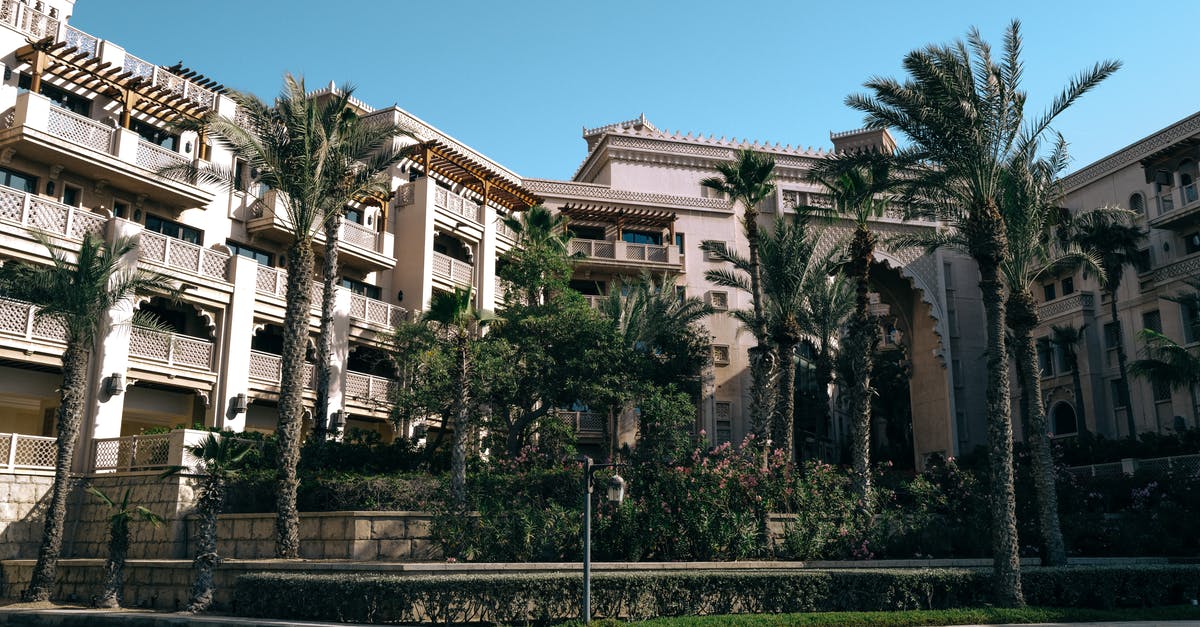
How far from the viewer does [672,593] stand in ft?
54.5

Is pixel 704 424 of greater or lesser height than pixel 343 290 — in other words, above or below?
below

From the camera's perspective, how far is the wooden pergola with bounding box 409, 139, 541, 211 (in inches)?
1400

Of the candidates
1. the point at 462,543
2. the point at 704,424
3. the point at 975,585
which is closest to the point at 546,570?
the point at 462,543

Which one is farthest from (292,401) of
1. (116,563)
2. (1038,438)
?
(1038,438)

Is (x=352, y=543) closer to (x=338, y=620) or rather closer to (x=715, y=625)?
(x=338, y=620)

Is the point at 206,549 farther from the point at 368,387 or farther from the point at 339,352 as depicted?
the point at 368,387

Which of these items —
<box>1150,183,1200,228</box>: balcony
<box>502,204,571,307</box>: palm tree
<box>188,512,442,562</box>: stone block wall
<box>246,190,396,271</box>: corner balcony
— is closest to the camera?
<box>188,512,442,562</box>: stone block wall

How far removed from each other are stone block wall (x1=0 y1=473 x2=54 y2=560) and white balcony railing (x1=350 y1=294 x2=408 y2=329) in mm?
10805

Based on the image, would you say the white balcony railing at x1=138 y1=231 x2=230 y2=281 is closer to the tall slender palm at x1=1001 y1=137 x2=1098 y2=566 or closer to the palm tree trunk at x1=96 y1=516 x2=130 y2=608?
the palm tree trunk at x1=96 y1=516 x2=130 y2=608

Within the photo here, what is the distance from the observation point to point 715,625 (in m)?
15.0

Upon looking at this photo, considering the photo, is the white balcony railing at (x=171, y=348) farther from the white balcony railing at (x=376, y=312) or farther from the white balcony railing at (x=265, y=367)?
the white balcony railing at (x=376, y=312)

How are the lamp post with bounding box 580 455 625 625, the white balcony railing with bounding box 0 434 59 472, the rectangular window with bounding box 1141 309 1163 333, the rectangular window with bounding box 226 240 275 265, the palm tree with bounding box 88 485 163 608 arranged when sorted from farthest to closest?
the rectangular window with bounding box 1141 309 1163 333
the rectangular window with bounding box 226 240 275 265
the white balcony railing with bounding box 0 434 59 472
the palm tree with bounding box 88 485 163 608
the lamp post with bounding box 580 455 625 625

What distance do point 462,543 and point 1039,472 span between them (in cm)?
1376

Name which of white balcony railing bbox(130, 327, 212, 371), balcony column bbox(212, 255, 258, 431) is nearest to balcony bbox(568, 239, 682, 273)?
balcony column bbox(212, 255, 258, 431)
